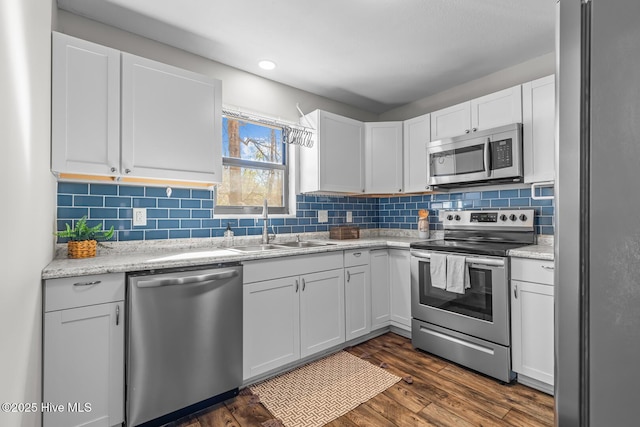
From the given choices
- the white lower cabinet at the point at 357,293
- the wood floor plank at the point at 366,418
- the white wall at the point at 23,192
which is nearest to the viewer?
the white wall at the point at 23,192

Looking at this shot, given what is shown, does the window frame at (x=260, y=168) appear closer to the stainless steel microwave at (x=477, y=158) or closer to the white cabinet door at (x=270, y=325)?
the white cabinet door at (x=270, y=325)

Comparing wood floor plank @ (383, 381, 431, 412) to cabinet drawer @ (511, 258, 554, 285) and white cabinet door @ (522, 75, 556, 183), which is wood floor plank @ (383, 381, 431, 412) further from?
white cabinet door @ (522, 75, 556, 183)

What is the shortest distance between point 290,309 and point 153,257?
0.98 m

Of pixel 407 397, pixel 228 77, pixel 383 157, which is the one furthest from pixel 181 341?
pixel 383 157

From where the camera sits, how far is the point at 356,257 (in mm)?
2713

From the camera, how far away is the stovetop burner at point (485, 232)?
2.38 meters

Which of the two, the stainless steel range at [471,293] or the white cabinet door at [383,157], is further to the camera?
the white cabinet door at [383,157]

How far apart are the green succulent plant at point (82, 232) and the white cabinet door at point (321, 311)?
136cm

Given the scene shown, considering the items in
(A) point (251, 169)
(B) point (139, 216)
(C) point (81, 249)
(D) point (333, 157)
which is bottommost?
(C) point (81, 249)

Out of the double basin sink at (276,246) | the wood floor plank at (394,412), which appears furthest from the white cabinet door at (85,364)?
the wood floor plank at (394,412)

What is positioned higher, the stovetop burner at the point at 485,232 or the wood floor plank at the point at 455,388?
the stovetop burner at the point at 485,232

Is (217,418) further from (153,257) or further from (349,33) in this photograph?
(349,33)

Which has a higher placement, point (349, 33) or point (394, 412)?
point (349, 33)

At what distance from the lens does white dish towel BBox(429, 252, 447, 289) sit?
7.94ft
